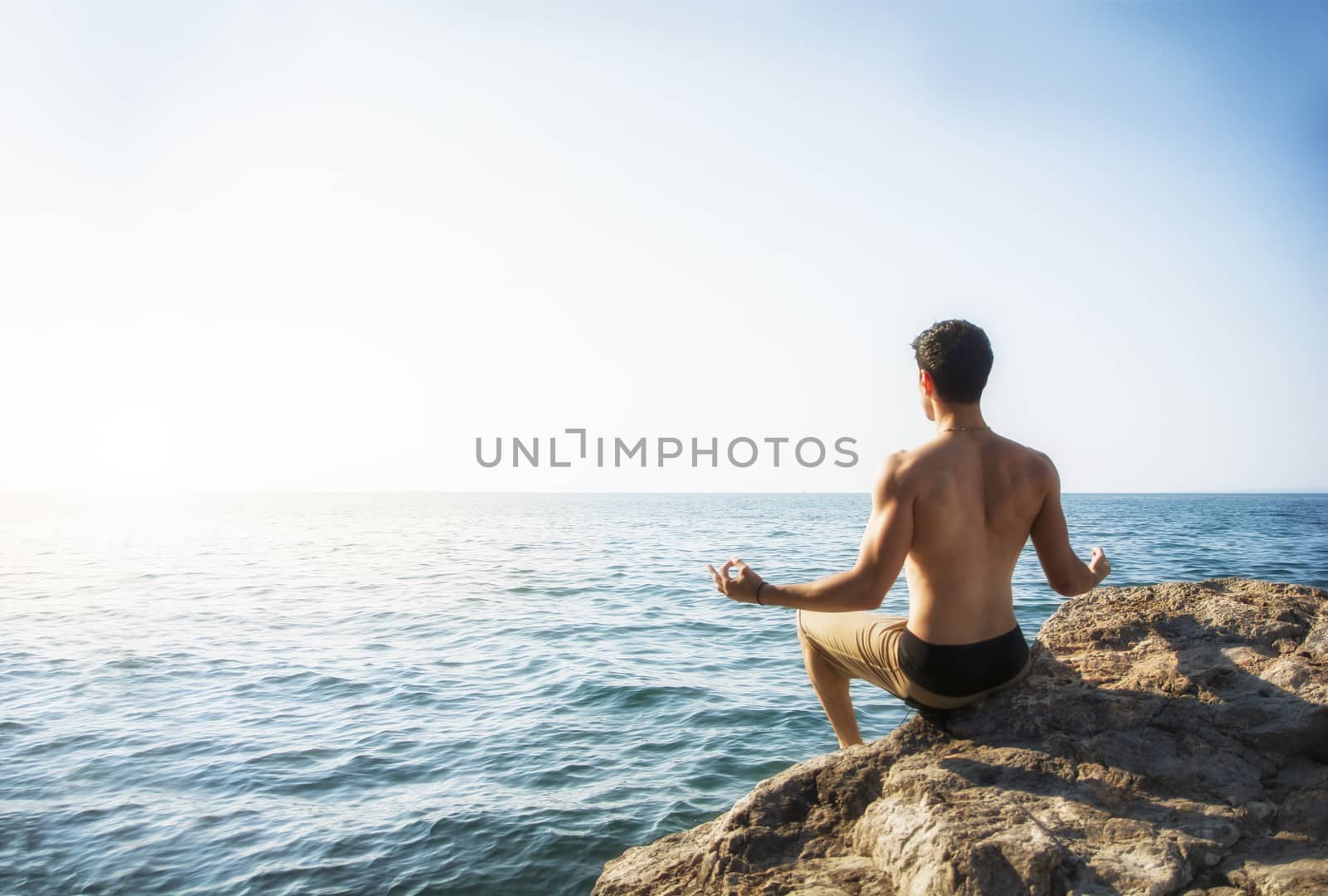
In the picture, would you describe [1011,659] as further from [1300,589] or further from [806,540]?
[806,540]

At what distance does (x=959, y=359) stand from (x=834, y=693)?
1699 mm

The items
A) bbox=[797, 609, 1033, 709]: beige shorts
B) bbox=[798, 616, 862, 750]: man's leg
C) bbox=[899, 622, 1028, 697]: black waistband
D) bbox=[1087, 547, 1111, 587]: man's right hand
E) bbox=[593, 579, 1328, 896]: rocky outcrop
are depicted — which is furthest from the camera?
bbox=[798, 616, 862, 750]: man's leg

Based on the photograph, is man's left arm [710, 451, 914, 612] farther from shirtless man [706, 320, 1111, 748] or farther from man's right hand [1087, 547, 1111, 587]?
man's right hand [1087, 547, 1111, 587]

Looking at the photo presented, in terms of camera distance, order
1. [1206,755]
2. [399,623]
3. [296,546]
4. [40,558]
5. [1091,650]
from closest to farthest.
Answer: [1206,755] → [1091,650] → [399,623] → [40,558] → [296,546]

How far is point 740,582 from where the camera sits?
356 cm

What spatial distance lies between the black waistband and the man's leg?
641 millimetres

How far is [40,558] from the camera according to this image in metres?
26.9

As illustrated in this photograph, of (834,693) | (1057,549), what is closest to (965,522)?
(1057,549)

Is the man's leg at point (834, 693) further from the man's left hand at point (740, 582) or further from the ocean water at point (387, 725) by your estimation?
the ocean water at point (387, 725)

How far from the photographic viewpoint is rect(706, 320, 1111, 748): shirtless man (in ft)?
11.0

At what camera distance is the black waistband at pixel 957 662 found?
3.48m

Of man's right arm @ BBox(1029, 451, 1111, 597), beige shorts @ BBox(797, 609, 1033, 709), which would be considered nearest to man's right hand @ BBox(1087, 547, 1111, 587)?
man's right arm @ BBox(1029, 451, 1111, 597)

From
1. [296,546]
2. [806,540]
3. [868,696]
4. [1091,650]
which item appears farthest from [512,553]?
[1091,650]

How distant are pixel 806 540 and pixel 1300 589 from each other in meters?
31.0
